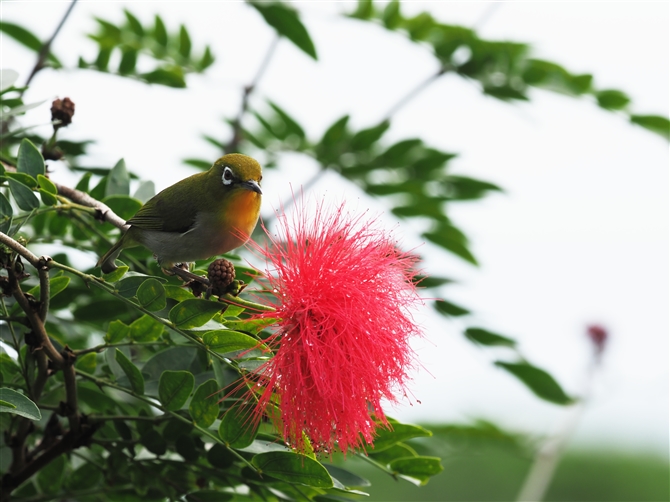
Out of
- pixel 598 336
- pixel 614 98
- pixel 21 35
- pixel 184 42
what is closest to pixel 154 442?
pixel 21 35

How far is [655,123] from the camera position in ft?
11.6

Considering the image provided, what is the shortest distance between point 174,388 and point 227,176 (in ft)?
3.16

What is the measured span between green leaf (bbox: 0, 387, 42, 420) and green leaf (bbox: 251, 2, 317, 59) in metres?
1.95

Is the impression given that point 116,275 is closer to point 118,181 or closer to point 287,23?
point 118,181

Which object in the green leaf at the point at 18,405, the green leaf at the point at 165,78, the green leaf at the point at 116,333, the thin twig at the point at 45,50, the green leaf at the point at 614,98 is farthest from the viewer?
the green leaf at the point at 614,98

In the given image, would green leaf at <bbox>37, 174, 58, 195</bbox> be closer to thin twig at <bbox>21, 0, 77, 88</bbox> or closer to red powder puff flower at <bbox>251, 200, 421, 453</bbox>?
red powder puff flower at <bbox>251, 200, 421, 453</bbox>

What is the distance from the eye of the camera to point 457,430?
3557 millimetres

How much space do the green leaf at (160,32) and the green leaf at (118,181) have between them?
1.46 metres

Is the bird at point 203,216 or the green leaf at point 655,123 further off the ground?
the green leaf at point 655,123

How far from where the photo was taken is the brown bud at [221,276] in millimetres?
1823

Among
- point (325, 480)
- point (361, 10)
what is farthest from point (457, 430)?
point (361, 10)

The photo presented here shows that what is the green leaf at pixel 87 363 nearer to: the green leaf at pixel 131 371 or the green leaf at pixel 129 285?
the green leaf at pixel 131 371

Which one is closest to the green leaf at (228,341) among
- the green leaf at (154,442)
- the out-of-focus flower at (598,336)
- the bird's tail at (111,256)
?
the green leaf at (154,442)

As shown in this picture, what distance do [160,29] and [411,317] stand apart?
239cm
